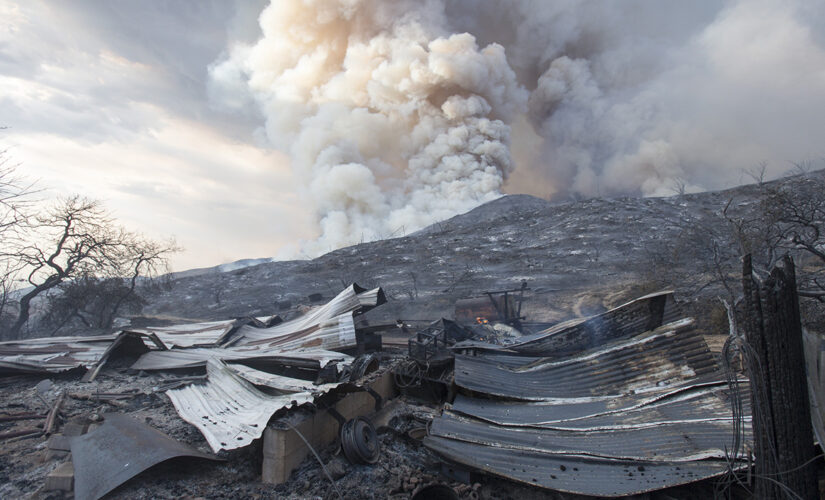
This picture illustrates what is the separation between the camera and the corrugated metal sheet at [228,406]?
4723mm

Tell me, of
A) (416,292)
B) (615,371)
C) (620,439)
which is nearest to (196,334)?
(615,371)

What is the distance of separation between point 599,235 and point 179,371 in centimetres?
3282

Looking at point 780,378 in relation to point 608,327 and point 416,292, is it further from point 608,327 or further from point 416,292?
point 416,292

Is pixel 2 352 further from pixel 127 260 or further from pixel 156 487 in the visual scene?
pixel 127 260

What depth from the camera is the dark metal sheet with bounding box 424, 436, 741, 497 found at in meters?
3.58

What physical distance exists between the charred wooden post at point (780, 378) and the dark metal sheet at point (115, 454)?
209 inches

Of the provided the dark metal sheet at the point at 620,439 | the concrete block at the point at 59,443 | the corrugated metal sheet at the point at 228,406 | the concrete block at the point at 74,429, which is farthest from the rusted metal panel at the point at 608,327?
the concrete block at the point at 59,443

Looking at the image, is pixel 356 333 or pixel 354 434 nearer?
pixel 354 434

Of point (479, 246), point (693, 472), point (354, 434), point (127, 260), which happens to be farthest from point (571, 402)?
point (479, 246)

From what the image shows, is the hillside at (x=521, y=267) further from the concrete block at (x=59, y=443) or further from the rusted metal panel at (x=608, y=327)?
the concrete block at (x=59, y=443)

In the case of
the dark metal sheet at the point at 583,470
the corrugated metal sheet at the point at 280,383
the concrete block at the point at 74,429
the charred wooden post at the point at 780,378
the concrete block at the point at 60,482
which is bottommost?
the dark metal sheet at the point at 583,470

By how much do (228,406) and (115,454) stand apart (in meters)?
1.73

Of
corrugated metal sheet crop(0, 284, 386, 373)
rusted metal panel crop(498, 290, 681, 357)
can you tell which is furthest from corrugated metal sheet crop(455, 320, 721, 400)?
corrugated metal sheet crop(0, 284, 386, 373)

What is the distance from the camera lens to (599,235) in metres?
33.1
